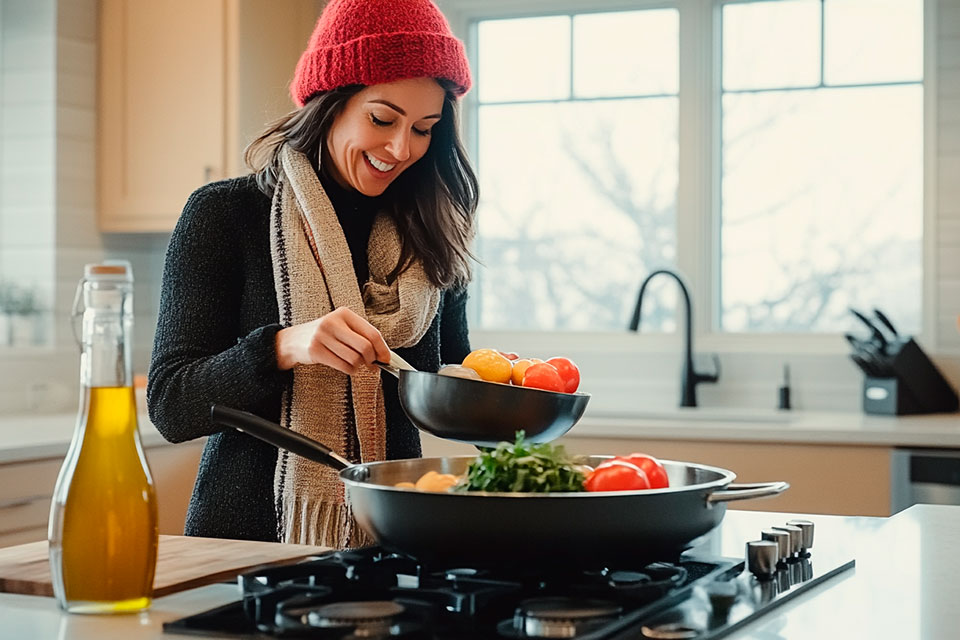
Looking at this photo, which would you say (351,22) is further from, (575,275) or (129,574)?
(575,275)

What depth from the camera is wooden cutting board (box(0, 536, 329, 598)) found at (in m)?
1.05

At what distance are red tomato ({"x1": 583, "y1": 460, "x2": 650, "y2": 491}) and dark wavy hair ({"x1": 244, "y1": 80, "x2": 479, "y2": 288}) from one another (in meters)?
0.81

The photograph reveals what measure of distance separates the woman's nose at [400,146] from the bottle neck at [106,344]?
0.85 metres

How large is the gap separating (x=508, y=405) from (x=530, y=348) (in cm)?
265

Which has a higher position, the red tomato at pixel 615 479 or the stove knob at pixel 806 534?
the red tomato at pixel 615 479

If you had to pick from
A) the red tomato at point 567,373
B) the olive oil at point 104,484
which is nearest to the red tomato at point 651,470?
the red tomato at point 567,373

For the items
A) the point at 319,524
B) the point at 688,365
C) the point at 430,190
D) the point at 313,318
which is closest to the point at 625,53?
the point at 688,365

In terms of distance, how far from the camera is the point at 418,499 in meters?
1.03

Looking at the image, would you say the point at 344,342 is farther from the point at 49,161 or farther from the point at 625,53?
the point at 625,53

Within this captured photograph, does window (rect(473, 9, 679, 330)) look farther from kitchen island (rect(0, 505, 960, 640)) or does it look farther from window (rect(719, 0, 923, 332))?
kitchen island (rect(0, 505, 960, 640))

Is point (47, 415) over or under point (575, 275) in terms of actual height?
under

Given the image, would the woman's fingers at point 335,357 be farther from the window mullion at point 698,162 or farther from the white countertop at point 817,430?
the window mullion at point 698,162

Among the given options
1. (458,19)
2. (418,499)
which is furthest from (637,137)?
(418,499)

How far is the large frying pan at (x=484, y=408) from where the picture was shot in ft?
4.08
